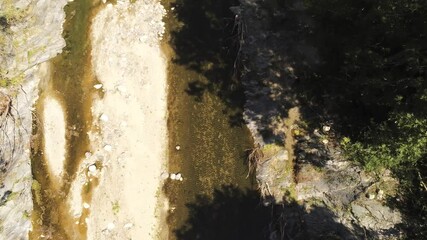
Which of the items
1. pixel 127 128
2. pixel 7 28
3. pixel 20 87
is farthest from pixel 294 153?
pixel 7 28

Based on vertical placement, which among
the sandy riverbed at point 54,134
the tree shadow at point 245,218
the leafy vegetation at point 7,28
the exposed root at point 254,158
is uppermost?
the leafy vegetation at point 7,28

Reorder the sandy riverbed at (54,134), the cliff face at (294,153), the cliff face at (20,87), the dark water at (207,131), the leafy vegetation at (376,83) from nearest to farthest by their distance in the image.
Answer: the leafy vegetation at (376,83) < the cliff face at (294,153) < the cliff face at (20,87) < the dark water at (207,131) < the sandy riverbed at (54,134)

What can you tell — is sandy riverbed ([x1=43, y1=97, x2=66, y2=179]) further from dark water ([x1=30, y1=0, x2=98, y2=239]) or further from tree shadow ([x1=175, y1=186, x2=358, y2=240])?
tree shadow ([x1=175, y1=186, x2=358, y2=240])

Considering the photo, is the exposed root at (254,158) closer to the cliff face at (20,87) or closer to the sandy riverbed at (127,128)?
the sandy riverbed at (127,128)

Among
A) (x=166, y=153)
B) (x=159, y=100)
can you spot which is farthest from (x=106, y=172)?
(x=159, y=100)

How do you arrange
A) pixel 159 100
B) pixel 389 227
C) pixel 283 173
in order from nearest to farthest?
pixel 389 227
pixel 283 173
pixel 159 100

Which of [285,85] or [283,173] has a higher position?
[285,85]

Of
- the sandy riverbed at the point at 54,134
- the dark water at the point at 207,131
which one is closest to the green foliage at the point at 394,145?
the dark water at the point at 207,131

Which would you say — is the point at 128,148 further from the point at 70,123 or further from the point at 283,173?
the point at 283,173
